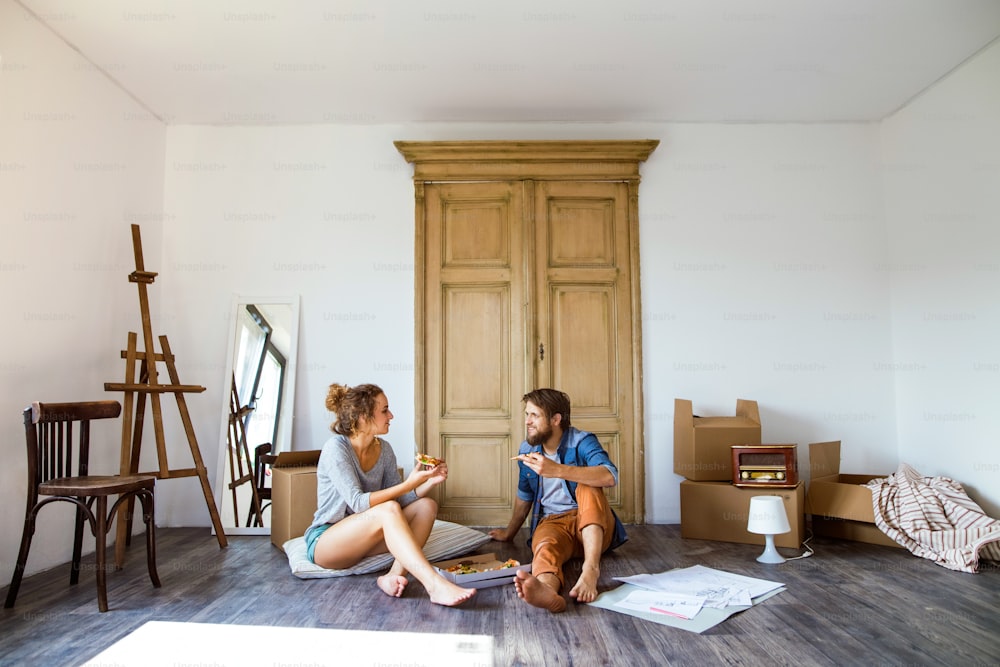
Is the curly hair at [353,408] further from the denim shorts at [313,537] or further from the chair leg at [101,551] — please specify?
the chair leg at [101,551]

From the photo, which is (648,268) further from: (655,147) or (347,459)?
(347,459)

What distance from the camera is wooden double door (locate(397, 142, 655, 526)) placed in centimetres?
470

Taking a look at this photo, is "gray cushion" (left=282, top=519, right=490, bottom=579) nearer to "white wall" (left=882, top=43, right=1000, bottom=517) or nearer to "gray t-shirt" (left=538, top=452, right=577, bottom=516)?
"gray t-shirt" (left=538, top=452, right=577, bottom=516)

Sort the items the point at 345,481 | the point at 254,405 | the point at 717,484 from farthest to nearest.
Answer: the point at 254,405 → the point at 717,484 → the point at 345,481

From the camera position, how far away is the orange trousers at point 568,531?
3031 millimetres

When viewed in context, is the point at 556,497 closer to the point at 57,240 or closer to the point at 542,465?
the point at 542,465

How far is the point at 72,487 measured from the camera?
2863 mm

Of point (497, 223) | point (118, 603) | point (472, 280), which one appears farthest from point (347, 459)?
point (497, 223)

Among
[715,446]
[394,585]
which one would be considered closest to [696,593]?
[394,585]

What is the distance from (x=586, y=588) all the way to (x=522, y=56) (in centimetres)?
298

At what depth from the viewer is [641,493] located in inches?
184

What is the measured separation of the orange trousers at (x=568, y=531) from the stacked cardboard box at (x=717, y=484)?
36.7 inches

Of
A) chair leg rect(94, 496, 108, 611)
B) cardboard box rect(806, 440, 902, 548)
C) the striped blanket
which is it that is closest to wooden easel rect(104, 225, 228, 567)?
chair leg rect(94, 496, 108, 611)

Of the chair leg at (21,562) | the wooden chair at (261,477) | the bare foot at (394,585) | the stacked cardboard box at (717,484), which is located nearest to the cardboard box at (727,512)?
the stacked cardboard box at (717,484)
